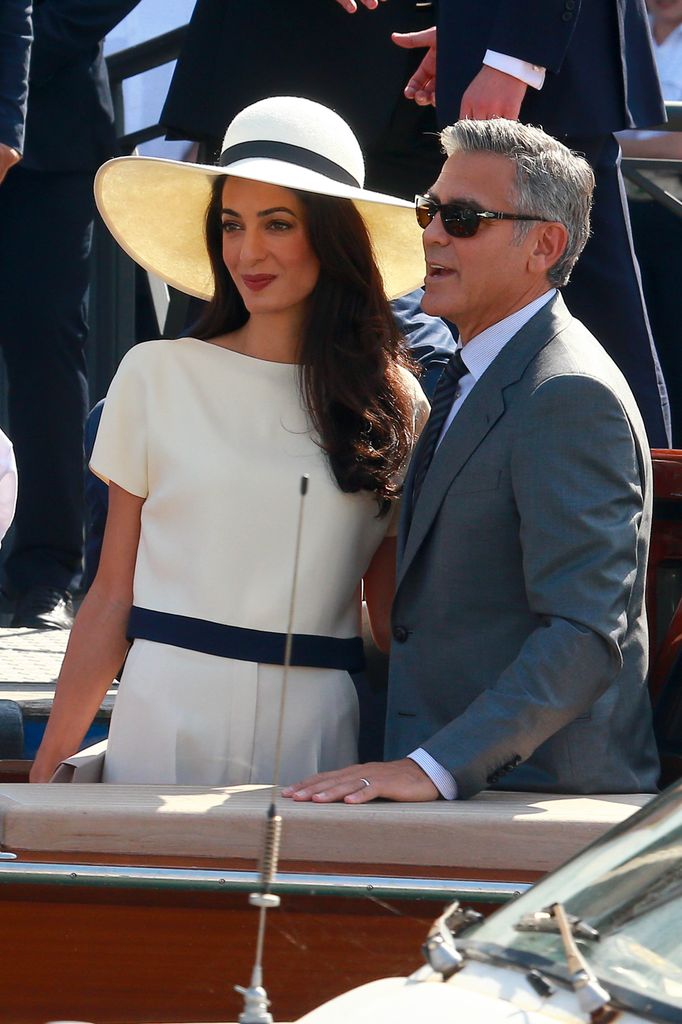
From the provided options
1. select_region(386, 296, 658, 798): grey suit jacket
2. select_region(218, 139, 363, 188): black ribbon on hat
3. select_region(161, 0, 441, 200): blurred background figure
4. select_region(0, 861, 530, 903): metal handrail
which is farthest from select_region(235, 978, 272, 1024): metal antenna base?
select_region(161, 0, 441, 200): blurred background figure

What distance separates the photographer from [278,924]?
2.02 m

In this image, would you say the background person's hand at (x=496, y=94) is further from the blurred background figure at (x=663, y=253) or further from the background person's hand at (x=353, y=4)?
the blurred background figure at (x=663, y=253)

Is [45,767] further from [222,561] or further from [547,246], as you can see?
[547,246]

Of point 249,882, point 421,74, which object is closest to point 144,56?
point 421,74

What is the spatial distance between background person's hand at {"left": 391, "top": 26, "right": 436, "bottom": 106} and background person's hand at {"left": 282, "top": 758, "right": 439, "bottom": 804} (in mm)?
1785

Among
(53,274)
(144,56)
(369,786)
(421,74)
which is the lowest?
(369,786)

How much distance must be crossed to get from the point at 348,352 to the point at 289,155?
13.4 inches

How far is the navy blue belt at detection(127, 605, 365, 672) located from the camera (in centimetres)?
265

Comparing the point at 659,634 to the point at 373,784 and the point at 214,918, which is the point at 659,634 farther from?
the point at 214,918

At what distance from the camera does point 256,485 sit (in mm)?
2688

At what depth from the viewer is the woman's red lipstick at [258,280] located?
9.20 feet

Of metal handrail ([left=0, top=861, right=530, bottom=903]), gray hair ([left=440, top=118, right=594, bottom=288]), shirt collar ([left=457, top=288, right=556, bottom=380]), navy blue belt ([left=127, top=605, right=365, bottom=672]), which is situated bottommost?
metal handrail ([left=0, top=861, right=530, bottom=903])

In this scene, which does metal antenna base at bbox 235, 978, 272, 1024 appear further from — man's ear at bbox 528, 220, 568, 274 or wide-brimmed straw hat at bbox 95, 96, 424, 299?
wide-brimmed straw hat at bbox 95, 96, 424, 299

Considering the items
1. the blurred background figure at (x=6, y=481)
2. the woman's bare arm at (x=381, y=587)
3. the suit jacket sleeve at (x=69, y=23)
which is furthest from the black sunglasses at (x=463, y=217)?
the suit jacket sleeve at (x=69, y=23)
